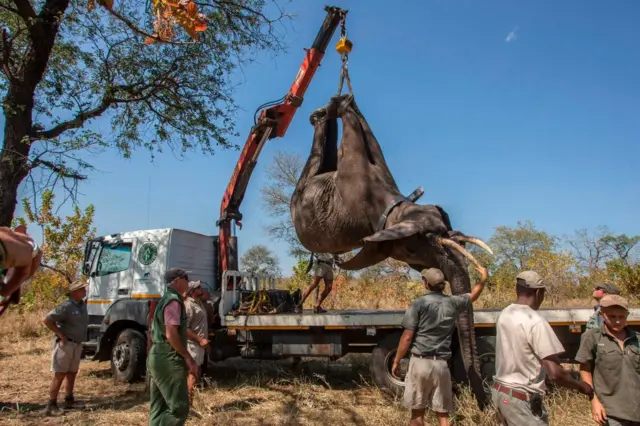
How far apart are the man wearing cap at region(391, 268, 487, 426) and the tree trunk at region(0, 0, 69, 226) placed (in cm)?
655

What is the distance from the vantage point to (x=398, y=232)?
5.01 meters

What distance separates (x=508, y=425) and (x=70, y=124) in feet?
27.5

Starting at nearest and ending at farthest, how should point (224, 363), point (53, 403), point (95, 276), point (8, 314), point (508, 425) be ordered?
point (508, 425) → point (53, 403) → point (95, 276) → point (224, 363) → point (8, 314)

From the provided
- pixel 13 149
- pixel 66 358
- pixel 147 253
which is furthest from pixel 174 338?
pixel 13 149

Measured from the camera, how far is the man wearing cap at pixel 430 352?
4.25 meters

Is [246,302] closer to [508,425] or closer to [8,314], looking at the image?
[508,425]

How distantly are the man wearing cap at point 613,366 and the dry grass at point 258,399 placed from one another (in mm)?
1884

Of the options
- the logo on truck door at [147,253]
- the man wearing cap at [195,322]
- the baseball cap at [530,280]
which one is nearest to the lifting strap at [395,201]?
the baseball cap at [530,280]

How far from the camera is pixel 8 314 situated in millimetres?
16891

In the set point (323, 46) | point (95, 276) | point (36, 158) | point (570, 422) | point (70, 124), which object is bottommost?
point (570, 422)

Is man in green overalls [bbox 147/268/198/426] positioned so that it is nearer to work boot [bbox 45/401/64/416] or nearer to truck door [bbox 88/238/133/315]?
work boot [bbox 45/401/64/416]

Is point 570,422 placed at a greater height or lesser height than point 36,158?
lesser

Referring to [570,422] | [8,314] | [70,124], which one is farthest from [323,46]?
[8,314]

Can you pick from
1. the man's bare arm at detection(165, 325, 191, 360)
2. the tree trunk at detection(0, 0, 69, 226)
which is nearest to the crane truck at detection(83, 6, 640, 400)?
the tree trunk at detection(0, 0, 69, 226)
